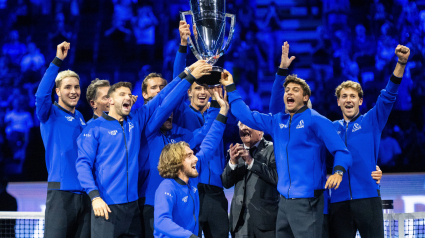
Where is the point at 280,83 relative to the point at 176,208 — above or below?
above

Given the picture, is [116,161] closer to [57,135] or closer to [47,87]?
[57,135]

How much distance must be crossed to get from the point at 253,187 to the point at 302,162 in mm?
652

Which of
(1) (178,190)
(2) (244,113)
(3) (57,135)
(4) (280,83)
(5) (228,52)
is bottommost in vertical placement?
(1) (178,190)

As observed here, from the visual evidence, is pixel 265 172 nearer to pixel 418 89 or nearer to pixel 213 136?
pixel 213 136

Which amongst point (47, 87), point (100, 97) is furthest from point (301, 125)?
point (47, 87)

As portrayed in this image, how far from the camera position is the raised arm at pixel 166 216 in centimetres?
238

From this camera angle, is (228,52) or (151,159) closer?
(151,159)

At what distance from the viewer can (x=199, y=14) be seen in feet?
9.55

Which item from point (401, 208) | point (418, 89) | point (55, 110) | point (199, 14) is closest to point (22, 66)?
point (55, 110)

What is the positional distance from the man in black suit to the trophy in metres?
0.64

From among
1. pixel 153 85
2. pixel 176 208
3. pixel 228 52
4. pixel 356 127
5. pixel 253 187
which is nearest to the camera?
pixel 176 208

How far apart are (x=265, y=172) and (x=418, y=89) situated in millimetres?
5276

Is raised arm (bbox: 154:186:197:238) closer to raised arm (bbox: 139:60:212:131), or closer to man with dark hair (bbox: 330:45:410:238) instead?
raised arm (bbox: 139:60:212:131)

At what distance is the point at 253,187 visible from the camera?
Answer: 340 cm
